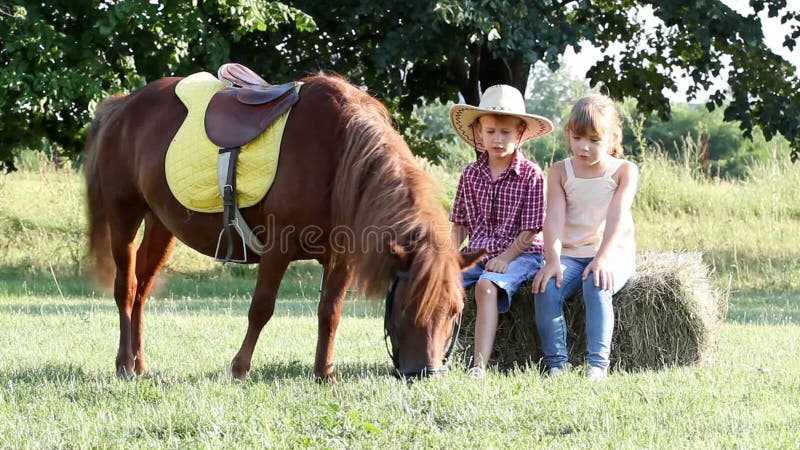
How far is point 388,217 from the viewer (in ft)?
14.0

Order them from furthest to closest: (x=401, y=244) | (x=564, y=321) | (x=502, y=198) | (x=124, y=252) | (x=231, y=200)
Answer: (x=124, y=252) → (x=502, y=198) → (x=564, y=321) → (x=231, y=200) → (x=401, y=244)

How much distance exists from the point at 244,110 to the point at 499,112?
56.3 inches

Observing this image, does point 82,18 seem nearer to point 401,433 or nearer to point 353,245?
point 353,245

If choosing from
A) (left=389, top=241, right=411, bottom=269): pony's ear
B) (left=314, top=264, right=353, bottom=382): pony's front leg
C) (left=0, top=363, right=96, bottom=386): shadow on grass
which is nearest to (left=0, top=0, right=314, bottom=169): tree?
(left=0, top=363, right=96, bottom=386): shadow on grass

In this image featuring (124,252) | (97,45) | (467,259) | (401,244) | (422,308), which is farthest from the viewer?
(97,45)

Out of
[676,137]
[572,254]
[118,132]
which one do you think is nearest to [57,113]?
[118,132]

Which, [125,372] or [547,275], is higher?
[547,275]

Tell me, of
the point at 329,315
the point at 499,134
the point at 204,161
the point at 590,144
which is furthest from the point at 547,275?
the point at 204,161

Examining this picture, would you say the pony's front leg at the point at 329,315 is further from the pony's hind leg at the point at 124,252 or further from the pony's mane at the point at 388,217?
the pony's hind leg at the point at 124,252

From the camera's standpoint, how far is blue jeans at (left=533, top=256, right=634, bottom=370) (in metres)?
4.80

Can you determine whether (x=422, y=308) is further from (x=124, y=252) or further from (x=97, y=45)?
(x=97, y=45)

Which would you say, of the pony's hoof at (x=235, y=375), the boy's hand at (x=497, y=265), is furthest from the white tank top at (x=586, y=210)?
the pony's hoof at (x=235, y=375)

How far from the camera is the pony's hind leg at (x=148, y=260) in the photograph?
18.5ft

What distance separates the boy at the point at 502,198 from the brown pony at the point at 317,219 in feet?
2.30
